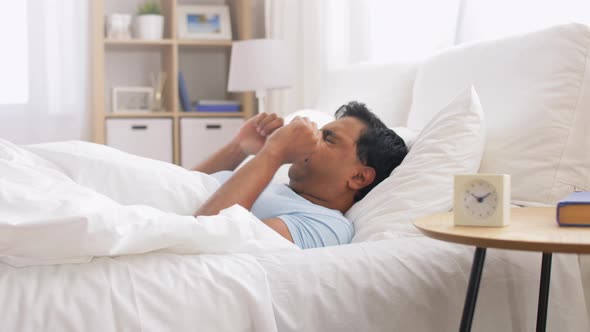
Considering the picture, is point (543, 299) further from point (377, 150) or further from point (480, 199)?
point (377, 150)

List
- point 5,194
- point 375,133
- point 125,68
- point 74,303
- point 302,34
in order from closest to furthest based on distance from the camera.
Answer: point 74,303, point 5,194, point 375,133, point 302,34, point 125,68

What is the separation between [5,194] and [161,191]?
0.50 metres

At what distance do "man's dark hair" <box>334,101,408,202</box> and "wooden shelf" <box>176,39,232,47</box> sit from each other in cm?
235

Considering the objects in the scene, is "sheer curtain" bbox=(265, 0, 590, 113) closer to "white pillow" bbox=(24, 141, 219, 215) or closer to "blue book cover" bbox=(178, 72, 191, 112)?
"blue book cover" bbox=(178, 72, 191, 112)

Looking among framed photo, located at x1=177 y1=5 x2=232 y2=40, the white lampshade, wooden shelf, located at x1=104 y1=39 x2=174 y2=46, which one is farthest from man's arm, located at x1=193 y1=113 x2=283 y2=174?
framed photo, located at x1=177 y1=5 x2=232 y2=40

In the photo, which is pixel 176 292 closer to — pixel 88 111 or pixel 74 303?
pixel 74 303

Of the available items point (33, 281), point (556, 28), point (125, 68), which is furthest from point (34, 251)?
point (125, 68)

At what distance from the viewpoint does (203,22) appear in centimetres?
414

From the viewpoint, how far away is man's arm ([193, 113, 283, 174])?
2.02 m

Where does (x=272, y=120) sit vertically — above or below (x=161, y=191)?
above

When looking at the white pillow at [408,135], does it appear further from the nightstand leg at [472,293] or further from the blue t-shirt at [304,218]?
the nightstand leg at [472,293]

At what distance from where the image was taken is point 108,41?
3.89m

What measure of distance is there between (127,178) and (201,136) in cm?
233

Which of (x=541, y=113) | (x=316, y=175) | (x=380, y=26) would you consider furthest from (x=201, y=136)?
(x=541, y=113)
